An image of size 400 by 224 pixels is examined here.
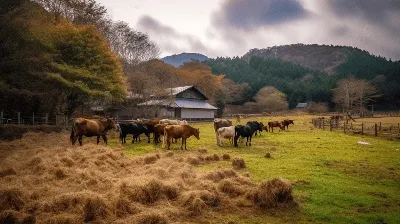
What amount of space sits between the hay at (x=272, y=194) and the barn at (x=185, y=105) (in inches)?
1141

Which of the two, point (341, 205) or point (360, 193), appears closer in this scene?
point (341, 205)

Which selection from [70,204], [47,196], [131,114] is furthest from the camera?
[131,114]

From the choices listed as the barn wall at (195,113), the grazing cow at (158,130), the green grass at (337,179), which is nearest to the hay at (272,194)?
the green grass at (337,179)

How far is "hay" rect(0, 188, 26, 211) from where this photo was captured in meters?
5.89

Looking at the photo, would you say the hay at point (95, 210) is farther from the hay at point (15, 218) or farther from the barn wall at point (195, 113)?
the barn wall at point (195, 113)

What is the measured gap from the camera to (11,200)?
604cm

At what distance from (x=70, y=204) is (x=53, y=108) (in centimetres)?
2264

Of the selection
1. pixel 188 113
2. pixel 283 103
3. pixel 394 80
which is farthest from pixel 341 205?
pixel 394 80

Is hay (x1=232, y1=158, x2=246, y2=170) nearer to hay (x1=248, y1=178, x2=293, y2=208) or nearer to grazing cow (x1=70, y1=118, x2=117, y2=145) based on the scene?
hay (x1=248, y1=178, x2=293, y2=208)

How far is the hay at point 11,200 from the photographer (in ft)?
19.3

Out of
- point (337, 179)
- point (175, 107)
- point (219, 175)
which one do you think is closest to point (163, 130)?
point (219, 175)

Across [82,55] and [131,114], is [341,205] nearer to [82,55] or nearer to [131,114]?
[82,55]

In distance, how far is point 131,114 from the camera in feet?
115

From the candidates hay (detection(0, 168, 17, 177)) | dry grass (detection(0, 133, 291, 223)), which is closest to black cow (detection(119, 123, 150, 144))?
dry grass (detection(0, 133, 291, 223))
